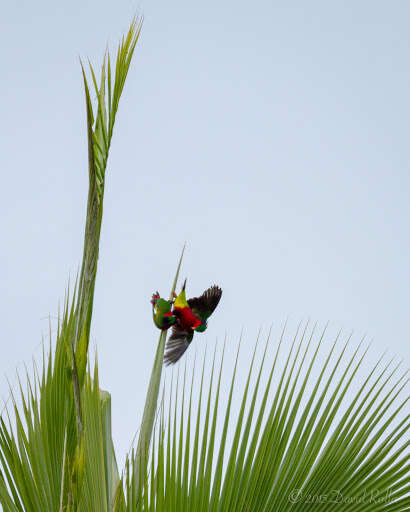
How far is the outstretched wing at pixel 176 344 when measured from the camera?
4.42 ft

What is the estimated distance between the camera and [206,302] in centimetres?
137

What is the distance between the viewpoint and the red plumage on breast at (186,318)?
4.38 feet

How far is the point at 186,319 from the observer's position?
135 cm

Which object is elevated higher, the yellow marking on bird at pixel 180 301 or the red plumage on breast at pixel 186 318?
the yellow marking on bird at pixel 180 301

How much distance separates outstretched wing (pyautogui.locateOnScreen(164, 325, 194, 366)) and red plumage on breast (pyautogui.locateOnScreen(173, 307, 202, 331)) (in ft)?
0.04

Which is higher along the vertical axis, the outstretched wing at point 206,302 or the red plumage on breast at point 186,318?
the outstretched wing at point 206,302

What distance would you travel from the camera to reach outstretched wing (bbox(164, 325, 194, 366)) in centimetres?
135

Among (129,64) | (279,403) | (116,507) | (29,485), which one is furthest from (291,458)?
(129,64)

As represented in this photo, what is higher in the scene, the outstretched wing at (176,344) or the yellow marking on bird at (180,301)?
the yellow marking on bird at (180,301)

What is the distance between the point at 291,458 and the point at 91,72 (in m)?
0.77

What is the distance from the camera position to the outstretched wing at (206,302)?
1.37m

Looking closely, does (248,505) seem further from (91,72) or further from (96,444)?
(91,72)

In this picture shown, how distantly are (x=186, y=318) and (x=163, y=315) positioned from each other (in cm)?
6

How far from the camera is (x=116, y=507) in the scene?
79cm
